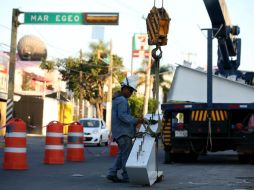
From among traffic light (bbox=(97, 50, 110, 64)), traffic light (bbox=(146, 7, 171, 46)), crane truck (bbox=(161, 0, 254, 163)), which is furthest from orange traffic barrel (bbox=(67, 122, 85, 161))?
traffic light (bbox=(97, 50, 110, 64))

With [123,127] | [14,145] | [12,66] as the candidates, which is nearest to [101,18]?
[12,66]

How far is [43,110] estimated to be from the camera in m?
57.5

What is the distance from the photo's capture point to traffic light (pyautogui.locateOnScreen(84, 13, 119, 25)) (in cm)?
2719

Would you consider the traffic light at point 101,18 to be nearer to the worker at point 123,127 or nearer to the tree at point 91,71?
the worker at point 123,127

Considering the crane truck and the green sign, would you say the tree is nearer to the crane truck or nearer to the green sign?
the green sign

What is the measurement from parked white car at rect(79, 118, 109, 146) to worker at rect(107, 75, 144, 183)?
20.7 m

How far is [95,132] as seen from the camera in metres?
32.4

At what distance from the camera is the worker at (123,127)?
1137cm

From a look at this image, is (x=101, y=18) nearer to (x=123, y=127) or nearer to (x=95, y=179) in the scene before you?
(x=95, y=179)

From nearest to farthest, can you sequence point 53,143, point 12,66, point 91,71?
point 53,143
point 12,66
point 91,71

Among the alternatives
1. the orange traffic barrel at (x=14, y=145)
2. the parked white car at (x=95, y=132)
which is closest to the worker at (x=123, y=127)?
the orange traffic barrel at (x=14, y=145)

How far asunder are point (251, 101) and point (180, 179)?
20.7ft

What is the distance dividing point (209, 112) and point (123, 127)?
646 cm

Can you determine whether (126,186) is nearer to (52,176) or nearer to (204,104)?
(52,176)
